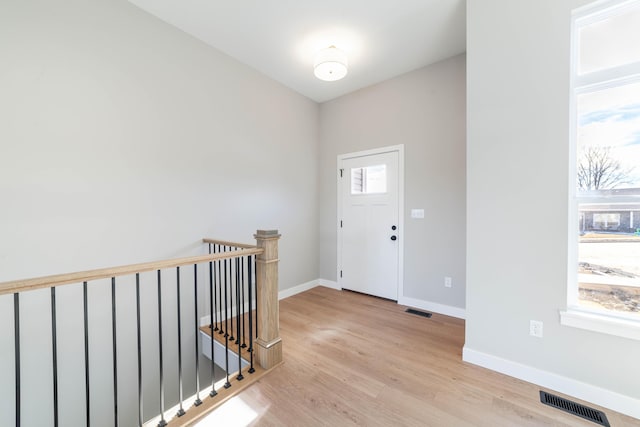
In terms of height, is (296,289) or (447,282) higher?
(447,282)

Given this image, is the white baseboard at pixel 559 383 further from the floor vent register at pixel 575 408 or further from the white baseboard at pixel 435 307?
the white baseboard at pixel 435 307

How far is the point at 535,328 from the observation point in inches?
71.6

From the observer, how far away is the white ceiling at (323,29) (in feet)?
7.30

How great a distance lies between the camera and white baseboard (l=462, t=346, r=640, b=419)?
5.09ft

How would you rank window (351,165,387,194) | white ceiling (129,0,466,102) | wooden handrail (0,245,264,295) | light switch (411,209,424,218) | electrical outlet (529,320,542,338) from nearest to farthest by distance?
wooden handrail (0,245,264,295) < electrical outlet (529,320,542,338) < white ceiling (129,0,466,102) < light switch (411,209,424,218) < window (351,165,387,194)

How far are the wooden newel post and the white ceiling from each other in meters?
2.03

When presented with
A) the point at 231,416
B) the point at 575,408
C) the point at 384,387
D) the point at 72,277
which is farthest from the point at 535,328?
the point at 72,277

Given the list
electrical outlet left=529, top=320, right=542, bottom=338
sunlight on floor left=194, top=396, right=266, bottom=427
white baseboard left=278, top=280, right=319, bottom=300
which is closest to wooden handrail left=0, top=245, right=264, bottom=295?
sunlight on floor left=194, top=396, right=266, bottom=427

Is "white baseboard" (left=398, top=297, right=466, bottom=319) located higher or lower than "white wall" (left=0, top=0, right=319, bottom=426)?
lower

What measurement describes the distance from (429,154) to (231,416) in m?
3.18

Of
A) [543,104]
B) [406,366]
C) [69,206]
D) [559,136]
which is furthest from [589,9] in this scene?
[69,206]

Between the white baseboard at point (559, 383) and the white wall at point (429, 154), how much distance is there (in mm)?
969

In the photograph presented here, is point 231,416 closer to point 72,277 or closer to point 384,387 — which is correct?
point 384,387

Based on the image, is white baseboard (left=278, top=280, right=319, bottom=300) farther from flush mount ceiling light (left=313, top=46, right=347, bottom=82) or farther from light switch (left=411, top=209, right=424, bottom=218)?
flush mount ceiling light (left=313, top=46, right=347, bottom=82)
